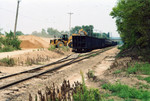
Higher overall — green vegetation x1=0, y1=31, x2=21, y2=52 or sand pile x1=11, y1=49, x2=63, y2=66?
green vegetation x1=0, y1=31, x2=21, y2=52

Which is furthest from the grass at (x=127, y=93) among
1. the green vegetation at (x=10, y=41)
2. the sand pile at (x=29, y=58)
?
the green vegetation at (x=10, y=41)

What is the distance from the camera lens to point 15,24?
3003 cm

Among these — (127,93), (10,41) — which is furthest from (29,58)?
(10,41)

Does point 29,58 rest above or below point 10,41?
below

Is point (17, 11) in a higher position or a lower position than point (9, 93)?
higher

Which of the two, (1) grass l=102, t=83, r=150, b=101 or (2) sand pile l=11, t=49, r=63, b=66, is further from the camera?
(2) sand pile l=11, t=49, r=63, b=66

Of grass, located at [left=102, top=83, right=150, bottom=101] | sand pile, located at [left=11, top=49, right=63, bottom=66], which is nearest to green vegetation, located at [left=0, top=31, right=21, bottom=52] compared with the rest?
sand pile, located at [left=11, top=49, right=63, bottom=66]

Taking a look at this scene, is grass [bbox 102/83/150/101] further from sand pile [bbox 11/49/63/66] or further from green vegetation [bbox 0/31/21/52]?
green vegetation [bbox 0/31/21/52]

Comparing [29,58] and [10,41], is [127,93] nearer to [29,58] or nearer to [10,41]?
[29,58]

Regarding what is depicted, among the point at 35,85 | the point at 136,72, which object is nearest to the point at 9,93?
the point at 35,85

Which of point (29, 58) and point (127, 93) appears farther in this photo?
point (29, 58)

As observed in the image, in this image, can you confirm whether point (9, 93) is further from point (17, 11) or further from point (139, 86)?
point (17, 11)

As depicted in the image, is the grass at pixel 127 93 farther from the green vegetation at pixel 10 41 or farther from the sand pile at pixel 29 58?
the green vegetation at pixel 10 41

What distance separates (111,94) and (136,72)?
4090 mm
